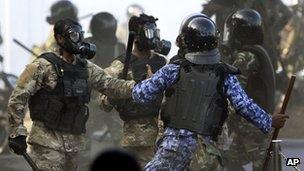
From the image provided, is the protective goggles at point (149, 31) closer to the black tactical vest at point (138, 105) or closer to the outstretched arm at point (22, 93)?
the black tactical vest at point (138, 105)

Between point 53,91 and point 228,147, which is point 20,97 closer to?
point 53,91

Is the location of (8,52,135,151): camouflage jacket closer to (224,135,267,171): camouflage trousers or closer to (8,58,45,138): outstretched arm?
(8,58,45,138): outstretched arm

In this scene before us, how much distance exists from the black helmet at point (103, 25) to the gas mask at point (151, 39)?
2.41 meters

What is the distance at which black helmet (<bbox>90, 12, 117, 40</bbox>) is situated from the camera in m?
7.45

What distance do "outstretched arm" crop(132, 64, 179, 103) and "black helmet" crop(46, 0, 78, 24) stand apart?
3.28 meters

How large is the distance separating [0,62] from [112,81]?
2.65 meters

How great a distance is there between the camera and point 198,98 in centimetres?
420

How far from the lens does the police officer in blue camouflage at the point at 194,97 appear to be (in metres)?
4.21

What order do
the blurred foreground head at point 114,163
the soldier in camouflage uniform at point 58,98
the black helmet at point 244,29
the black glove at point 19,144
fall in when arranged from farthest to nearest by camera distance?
1. the black helmet at point 244,29
2. the soldier in camouflage uniform at point 58,98
3. the black glove at point 19,144
4. the blurred foreground head at point 114,163

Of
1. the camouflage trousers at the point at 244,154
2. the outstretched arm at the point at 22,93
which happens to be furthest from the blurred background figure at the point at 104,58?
the outstretched arm at the point at 22,93

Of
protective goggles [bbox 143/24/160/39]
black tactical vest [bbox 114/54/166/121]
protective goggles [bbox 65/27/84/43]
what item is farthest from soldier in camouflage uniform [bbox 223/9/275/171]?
protective goggles [bbox 65/27/84/43]

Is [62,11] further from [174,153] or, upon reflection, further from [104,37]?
[174,153]

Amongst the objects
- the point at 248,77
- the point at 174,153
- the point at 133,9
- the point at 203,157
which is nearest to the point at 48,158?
the point at 174,153

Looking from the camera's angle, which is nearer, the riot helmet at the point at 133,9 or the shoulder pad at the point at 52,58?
the shoulder pad at the point at 52,58
